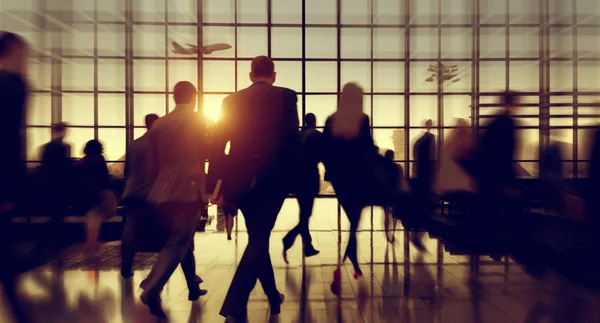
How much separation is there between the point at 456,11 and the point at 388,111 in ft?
10.1

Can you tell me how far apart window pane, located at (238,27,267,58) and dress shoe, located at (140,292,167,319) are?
348 inches

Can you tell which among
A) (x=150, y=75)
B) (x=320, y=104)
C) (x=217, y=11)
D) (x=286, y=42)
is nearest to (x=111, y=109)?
(x=150, y=75)

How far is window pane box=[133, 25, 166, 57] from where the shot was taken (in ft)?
38.2

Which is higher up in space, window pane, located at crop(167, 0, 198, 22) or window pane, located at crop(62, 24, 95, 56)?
window pane, located at crop(167, 0, 198, 22)

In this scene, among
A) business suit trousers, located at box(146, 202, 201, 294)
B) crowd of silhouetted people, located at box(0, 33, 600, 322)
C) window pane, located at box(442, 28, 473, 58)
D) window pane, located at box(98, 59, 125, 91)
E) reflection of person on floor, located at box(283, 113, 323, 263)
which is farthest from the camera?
window pane, located at box(442, 28, 473, 58)

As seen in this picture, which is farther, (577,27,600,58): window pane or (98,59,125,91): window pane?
(98,59,125,91): window pane

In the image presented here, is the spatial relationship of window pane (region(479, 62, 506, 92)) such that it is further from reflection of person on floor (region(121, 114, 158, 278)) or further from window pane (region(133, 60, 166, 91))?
reflection of person on floor (region(121, 114, 158, 278))

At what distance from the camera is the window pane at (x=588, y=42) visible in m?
11.3

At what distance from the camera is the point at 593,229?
4074 mm

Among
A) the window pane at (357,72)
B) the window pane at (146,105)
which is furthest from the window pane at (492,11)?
the window pane at (146,105)

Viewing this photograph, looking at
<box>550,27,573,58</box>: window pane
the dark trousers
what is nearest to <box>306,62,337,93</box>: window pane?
<box>550,27,573,58</box>: window pane

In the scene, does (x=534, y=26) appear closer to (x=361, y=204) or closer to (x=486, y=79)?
(x=486, y=79)

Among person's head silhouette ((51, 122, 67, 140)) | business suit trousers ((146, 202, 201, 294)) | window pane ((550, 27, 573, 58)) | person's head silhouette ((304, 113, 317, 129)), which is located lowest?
business suit trousers ((146, 202, 201, 294))

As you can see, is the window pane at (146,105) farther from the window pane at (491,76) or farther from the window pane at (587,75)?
the window pane at (587,75)
